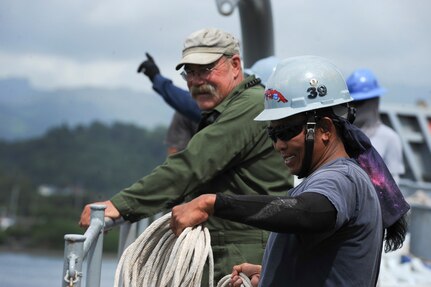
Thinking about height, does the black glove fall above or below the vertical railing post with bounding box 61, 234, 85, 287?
above

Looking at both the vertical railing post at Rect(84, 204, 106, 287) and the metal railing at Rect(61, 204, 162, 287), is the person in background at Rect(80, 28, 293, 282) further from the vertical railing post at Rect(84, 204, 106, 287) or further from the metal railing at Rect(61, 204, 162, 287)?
the vertical railing post at Rect(84, 204, 106, 287)

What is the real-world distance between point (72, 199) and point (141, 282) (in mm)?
6335

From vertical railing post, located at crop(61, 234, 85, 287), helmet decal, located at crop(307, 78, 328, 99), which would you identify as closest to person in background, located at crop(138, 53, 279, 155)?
helmet decal, located at crop(307, 78, 328, 99)

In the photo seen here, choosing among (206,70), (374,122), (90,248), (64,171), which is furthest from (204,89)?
(64,171)

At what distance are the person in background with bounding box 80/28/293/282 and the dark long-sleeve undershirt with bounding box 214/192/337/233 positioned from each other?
5.05 ft

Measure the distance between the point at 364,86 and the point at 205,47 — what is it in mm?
3433

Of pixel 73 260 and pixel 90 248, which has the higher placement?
pixel 73 260

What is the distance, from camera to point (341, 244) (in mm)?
3768

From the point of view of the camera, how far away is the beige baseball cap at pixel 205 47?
5539mm

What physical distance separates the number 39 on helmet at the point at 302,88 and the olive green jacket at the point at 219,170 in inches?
47.7

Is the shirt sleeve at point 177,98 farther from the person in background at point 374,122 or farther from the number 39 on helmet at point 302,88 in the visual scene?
the number 39 on helmet at point 302,88

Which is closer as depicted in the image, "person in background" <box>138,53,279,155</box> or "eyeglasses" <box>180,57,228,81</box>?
"eyeglasses" <box>180,57,228,81</box>

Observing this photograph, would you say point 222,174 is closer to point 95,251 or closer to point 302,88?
→ point 95,251

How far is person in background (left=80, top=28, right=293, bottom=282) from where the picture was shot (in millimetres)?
5301
